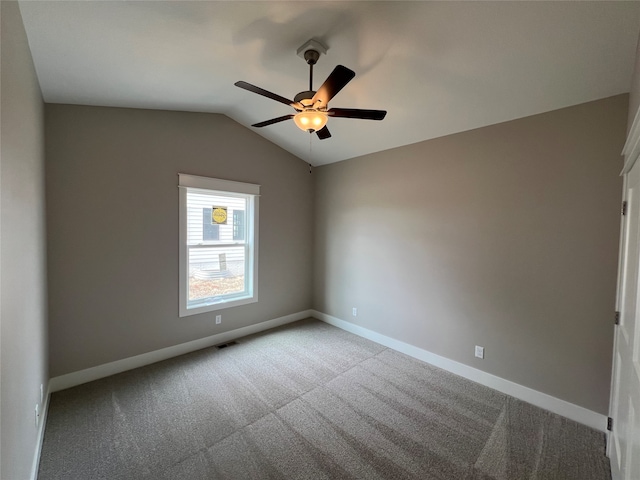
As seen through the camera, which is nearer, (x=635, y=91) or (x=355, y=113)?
(x=635, y=91)

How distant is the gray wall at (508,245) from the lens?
212 cm

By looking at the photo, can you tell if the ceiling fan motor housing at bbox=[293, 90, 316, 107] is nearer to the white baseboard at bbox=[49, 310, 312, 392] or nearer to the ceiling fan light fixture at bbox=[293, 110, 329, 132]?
the ceiling fan light fixture at bbox=[293, 110, 329, 132]

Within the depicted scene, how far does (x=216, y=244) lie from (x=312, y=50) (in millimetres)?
2553

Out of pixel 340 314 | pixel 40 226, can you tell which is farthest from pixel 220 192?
pixel 340 314

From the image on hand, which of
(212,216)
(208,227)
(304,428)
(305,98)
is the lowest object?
(304,428)

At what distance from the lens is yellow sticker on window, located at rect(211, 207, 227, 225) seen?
3549 millimetres

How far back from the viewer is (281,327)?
13.6 feet

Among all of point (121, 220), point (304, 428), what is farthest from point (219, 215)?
point (304, 428)

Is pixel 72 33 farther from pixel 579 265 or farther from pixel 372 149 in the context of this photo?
pixel 579 265

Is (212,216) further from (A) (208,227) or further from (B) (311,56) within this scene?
(B) (311,56)

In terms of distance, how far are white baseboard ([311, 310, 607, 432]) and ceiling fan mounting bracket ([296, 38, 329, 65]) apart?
324 centimetres

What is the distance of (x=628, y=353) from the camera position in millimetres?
1530

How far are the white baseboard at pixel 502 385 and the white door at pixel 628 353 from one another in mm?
247

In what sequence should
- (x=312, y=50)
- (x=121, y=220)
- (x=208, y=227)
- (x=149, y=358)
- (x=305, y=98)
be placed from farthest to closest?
(x=208, y=227)
(x=149, y=358)
(x=121, y=220)
(x=312, y=50)
(x=305, y=98)
